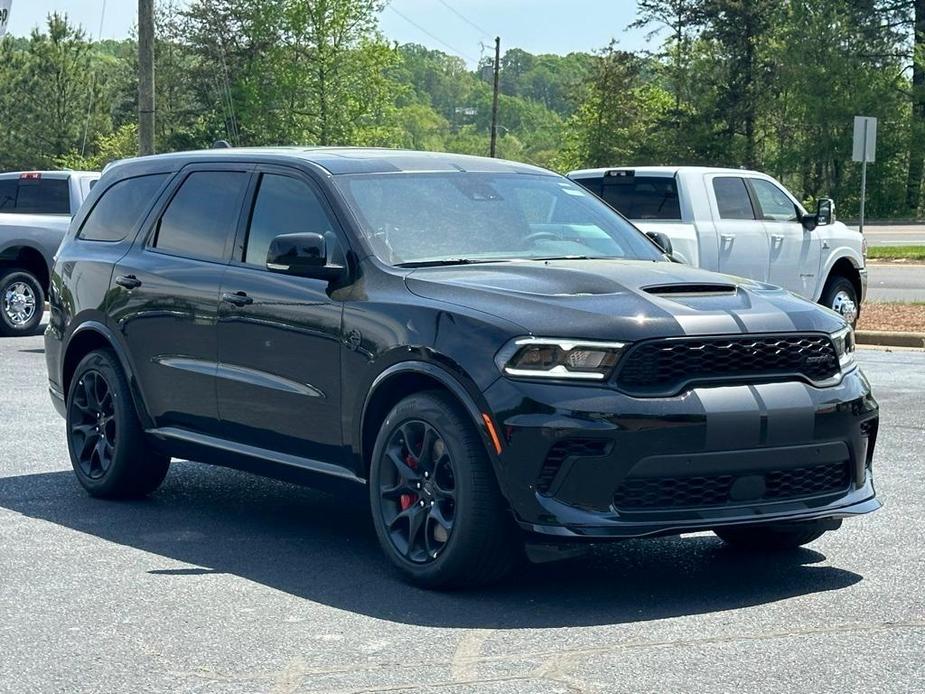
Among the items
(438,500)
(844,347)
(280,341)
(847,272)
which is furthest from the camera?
(847,272)

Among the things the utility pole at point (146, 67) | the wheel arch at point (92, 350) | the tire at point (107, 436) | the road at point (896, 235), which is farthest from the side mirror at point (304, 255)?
the road at point (896, 235)

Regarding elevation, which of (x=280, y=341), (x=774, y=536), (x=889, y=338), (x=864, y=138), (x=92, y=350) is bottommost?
(x=889, y=338)

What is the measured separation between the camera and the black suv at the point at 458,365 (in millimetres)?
6016

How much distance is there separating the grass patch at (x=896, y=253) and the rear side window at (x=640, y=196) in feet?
67.8

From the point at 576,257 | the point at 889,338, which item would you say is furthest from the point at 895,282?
the point at 576,257

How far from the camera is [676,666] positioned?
5266 millimetres

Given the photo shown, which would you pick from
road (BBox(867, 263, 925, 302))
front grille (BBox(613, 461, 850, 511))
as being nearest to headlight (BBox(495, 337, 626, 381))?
front grille (BBox(613, 461, 850, 511))

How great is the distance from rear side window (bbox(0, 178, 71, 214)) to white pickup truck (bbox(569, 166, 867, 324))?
249 inches

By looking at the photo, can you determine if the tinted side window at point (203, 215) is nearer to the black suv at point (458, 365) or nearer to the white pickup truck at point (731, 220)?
the black suv at point (458, 365)

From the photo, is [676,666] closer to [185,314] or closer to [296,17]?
[185,314]

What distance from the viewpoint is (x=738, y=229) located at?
55.0ft

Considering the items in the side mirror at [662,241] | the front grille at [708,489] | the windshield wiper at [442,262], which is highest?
the side mirror at [662,241]

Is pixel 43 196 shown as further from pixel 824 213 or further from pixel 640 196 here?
pixel 824 213

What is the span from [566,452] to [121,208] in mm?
3761
